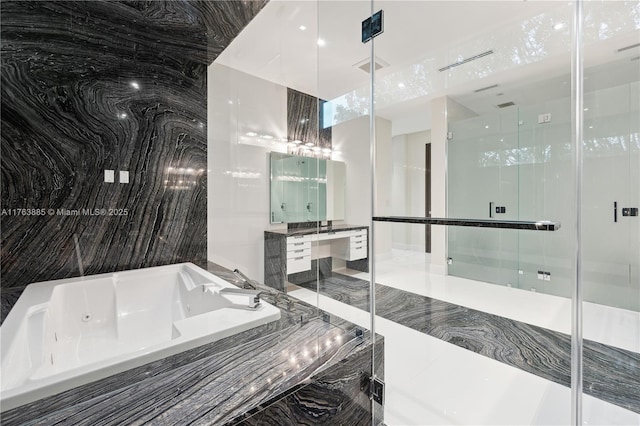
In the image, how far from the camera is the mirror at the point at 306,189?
314 cm

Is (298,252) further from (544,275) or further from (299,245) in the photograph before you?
(544,275)

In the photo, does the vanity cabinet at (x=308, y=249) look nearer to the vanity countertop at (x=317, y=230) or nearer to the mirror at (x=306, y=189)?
the vanity countertop at (x=317, y=230)

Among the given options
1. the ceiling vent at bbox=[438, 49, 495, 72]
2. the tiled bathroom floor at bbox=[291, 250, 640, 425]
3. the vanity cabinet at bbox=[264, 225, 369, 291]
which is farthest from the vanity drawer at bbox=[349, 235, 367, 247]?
the ceiling vent at bbox=[438, 49, 495, 72]

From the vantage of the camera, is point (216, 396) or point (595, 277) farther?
point (595, 277)

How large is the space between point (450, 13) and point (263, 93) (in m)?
1.82

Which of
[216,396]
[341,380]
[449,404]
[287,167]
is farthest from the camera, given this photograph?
[287,167]

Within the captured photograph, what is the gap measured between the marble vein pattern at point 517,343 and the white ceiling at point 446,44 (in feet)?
7.64

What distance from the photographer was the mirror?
10.3 ft

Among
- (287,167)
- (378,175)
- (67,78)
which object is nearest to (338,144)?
(378,175)

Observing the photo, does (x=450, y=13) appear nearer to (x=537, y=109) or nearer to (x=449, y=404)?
(x=537, y=109)

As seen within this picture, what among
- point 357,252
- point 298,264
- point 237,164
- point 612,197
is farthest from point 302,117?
point 612,197

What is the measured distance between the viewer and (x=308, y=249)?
3488mm

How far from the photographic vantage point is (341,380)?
3.76 feet

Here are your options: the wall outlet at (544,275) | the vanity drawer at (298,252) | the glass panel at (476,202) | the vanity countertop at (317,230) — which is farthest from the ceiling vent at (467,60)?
the vanity drawer at (298,252)
